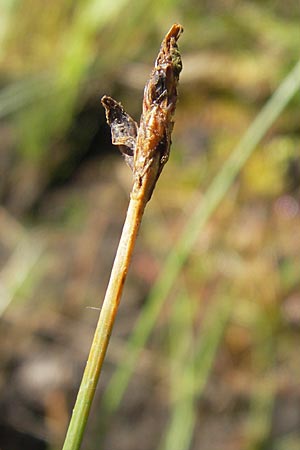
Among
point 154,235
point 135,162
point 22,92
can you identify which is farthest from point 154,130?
point 154,235

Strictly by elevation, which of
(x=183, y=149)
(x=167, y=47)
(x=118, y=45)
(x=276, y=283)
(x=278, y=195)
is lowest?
(x=167, y=47)

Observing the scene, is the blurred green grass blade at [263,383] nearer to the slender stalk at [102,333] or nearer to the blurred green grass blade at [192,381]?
the blurred green grass blade at [192,381]

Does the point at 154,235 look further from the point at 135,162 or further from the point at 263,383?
the point at 135,162

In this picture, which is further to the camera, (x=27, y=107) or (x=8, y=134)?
(x=8, y=134)

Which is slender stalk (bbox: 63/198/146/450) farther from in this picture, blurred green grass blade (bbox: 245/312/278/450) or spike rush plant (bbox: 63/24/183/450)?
blurred green grass blade (bbox: 245/312/278/450)

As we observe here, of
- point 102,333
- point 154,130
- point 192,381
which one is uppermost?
point 192,381

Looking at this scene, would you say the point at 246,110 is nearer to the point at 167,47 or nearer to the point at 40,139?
the point at 40,139

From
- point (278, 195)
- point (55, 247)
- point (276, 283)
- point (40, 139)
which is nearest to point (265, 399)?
point (276, 283)
